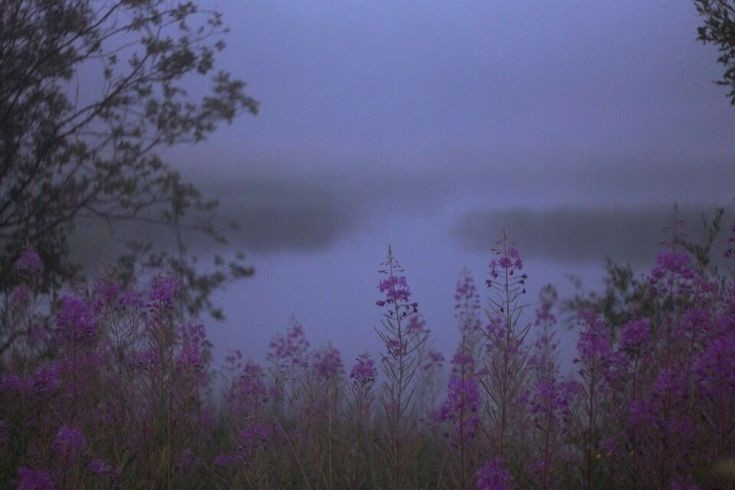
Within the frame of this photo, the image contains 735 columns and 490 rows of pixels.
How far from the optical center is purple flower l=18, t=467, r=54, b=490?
4.82 meters

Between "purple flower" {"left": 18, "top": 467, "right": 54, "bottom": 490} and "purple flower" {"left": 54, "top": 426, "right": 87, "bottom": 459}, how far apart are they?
209mm

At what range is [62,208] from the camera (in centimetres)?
984

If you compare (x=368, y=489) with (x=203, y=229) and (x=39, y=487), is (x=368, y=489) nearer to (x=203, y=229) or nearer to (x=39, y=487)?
(x=39, y=487)

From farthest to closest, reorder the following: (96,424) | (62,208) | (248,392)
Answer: (62,208) < (248,392) < (96,424)

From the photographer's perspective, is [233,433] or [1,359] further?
[1,359]

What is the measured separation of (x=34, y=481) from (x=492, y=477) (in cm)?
263

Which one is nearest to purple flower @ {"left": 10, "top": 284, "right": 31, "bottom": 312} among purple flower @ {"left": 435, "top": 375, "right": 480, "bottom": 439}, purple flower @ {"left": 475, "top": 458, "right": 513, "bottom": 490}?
purple flower @ {"left": 435, "top": 375, "right": 480, "bottom": 439}

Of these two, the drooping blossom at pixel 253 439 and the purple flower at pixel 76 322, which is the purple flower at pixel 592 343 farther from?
the purple flower at pixel 76 322

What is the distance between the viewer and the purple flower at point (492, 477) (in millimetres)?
4098

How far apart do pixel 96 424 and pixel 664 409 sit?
12.4 feet

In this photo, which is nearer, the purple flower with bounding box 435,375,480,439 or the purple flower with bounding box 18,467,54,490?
the purple flower with bounding box 435,375,480,439

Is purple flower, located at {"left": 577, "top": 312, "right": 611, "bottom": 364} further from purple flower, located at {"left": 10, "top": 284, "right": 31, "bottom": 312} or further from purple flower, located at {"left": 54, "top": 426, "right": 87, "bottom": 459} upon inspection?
purple flower, located at {"left": 10, "top": 284, "right": 31, "bottom": 312}

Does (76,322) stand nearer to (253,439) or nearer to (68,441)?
(68,441)

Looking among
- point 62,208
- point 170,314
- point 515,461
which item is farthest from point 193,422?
point 62,208
